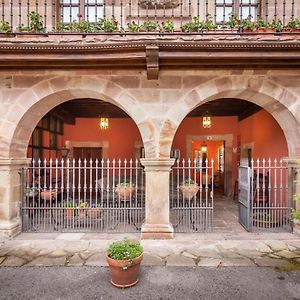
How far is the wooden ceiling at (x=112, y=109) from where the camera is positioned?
816 centimetres

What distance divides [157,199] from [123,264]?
1877 mm

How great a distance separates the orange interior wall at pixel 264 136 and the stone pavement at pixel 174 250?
2649 millimetres

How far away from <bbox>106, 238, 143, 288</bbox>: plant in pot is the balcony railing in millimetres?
3987

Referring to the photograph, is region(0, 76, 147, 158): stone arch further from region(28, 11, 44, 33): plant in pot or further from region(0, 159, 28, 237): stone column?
region(28, 11, 44, 33): plant in pot

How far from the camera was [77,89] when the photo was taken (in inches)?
199

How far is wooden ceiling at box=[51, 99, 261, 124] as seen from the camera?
8156mm

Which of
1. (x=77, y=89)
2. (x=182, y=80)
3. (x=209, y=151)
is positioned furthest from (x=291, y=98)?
(x=209, y=151)

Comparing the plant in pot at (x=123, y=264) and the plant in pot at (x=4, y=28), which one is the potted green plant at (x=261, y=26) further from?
the plant in pot at (x=4, y=28)

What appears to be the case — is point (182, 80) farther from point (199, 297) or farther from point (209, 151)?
point (209, 151)

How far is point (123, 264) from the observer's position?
128 inches

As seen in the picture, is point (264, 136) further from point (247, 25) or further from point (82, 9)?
point (82, 9)

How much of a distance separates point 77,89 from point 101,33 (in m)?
1.18

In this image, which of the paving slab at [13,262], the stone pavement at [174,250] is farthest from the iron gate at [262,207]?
the paving slab at [13,262]

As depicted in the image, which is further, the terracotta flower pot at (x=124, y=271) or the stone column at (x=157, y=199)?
the stone column at (x=157, y=199)
